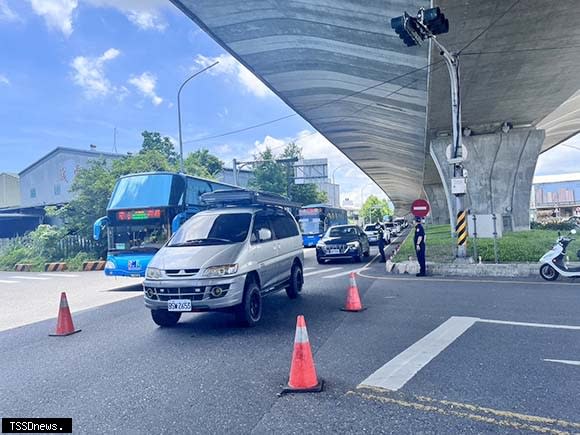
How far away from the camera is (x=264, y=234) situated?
7.59 metres

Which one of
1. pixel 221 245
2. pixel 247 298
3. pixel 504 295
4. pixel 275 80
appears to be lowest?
pixel 504 295

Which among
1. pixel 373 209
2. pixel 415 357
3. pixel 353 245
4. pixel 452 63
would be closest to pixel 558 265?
pixel 452 63

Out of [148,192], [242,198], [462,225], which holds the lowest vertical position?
[462,225]

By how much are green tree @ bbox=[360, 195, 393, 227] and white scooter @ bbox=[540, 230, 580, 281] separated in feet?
278

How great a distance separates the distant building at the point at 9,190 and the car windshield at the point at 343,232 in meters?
53.4

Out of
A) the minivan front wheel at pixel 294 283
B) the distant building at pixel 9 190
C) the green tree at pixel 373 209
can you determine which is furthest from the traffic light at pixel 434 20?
the green tree at pixel 373 209

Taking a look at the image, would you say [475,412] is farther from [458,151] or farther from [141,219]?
[458,151]

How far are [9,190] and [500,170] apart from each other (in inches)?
2346

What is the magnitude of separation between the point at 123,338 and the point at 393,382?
4304mm

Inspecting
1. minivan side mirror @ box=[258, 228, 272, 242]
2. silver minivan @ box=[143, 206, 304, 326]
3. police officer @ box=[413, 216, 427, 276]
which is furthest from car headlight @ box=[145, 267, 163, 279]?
police officer @ box=[413, 216, 427, 276]

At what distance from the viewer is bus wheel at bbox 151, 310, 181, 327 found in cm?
674

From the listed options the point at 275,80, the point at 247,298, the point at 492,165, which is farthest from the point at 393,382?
the point at 492,165

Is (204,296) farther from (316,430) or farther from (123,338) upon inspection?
(316,430)

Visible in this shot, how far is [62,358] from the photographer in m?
5.48
